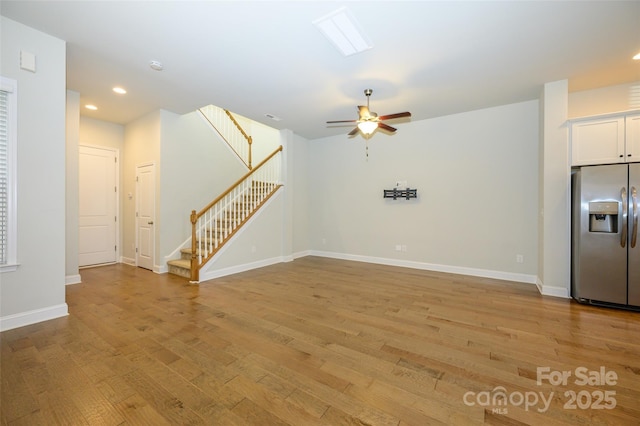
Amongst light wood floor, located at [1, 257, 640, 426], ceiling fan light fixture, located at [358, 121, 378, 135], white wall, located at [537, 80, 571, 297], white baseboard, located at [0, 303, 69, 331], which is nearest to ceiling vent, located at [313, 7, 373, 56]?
ceiling fan light fixture, located at [358, 121, 378, 135]

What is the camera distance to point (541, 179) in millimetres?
4203

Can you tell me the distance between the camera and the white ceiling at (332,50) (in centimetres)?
249

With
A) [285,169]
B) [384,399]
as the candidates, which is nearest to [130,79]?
[285,169]

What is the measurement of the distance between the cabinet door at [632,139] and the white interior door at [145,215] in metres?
7.52

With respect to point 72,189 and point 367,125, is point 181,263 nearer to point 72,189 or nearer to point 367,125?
point 72,189

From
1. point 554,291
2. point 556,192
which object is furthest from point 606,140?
point 554,291

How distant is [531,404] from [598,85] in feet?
15.7

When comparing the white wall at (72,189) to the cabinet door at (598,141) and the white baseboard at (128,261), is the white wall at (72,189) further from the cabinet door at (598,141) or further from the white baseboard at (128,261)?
the cabinet door at (598,141)

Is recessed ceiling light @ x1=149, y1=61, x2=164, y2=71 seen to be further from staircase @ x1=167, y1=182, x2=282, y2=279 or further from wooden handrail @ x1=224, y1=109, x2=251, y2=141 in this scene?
wooden handrail @ x1=224, y1=109, x2=251, y2=141

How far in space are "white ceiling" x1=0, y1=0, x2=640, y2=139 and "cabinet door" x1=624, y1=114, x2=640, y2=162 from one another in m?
0.73

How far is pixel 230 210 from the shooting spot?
17.0ft

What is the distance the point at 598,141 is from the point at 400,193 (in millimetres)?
3020

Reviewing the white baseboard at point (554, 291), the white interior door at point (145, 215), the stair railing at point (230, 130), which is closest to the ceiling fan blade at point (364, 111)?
the stair railing at point (230, 130)

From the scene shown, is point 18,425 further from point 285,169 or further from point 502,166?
point 502,166
